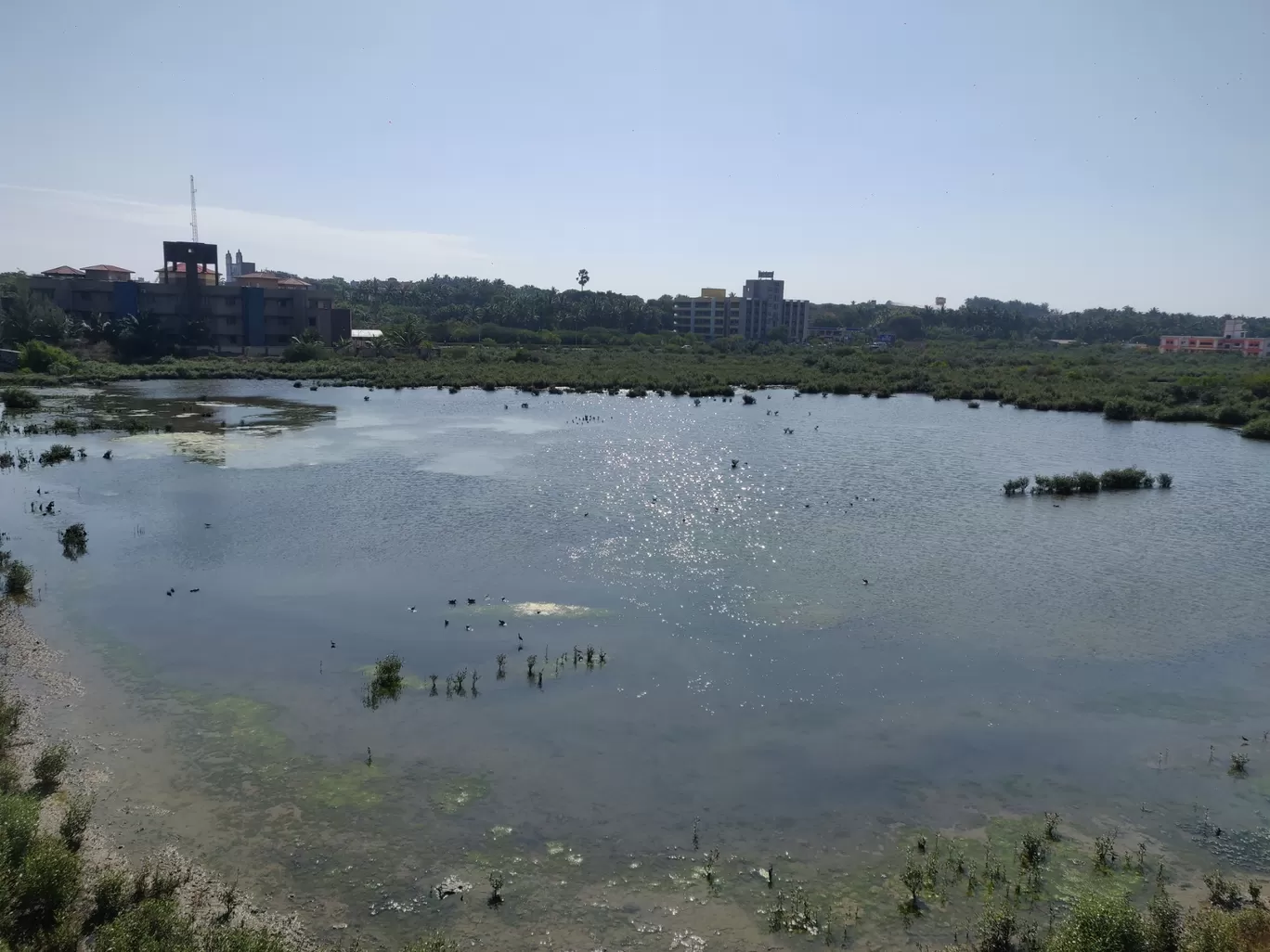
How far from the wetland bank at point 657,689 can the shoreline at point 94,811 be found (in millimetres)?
273

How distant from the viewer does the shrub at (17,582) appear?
2177 cm

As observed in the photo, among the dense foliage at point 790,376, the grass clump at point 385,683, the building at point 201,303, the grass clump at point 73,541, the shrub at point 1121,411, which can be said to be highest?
the building at point 201,303

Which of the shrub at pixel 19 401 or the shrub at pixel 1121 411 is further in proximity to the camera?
the shrub at pixel 1121 411

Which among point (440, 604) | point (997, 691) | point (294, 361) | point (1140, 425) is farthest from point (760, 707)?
point (294, 361)

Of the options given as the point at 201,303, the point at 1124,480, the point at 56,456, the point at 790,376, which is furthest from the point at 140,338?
the point at 1124,480

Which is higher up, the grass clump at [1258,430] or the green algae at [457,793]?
the grass clump at [1258,430]

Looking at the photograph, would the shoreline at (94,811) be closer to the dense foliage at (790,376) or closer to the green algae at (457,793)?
the green algae at (457,793)

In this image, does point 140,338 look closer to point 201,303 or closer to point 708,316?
point 201,303

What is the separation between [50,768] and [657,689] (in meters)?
10.1

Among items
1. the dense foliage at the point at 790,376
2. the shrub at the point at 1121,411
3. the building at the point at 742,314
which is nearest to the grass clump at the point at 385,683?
the dense foliage at the point at 790,376

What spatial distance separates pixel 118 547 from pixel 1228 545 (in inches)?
1407

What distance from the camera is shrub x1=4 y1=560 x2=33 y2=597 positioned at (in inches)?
857

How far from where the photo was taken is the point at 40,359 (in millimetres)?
76062

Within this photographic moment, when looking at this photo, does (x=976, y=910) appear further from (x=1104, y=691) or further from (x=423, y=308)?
(x=423, y=308)
